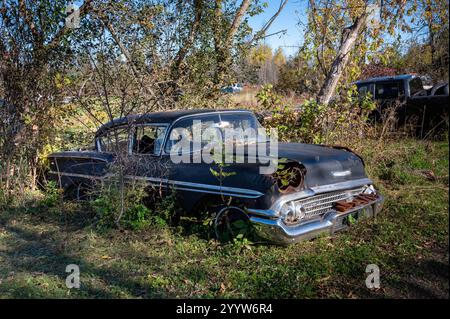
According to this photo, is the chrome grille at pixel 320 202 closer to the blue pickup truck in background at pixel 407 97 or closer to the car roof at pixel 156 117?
the car roof at pixel 156 117

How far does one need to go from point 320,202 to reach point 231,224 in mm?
977

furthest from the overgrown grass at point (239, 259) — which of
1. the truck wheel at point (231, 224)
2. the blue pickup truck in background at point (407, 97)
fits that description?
the blue pickup truck in background at point (407, 97)

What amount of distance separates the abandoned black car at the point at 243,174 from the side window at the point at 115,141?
0.5 inches

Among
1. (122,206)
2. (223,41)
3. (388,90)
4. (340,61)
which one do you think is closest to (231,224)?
(122,206)

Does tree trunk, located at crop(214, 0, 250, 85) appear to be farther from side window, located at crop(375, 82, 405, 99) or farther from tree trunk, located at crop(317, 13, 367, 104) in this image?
side window, located at crop(375, 82, 405, 99)

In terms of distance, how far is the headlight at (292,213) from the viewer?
3.72m

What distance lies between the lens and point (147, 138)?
5.15 meters

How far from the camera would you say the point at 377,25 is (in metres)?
8.84

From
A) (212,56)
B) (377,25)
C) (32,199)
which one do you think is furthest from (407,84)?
(32,199)

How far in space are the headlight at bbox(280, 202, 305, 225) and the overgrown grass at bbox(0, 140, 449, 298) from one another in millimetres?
359

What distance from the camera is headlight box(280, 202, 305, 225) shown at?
372 centimetres

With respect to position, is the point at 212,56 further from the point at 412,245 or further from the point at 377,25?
the point at 412,245

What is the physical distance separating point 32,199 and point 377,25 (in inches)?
317

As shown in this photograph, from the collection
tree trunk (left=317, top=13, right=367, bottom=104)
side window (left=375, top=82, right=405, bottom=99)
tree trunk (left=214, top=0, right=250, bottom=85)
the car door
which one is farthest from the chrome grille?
side window (left=375, top=82, right=405, bottom=99)
